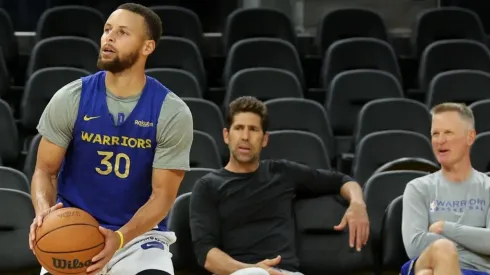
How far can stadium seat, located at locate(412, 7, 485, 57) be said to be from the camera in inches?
305

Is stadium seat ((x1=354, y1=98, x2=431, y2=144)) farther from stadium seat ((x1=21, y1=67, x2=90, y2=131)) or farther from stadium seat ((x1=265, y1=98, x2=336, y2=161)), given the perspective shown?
stadium seat ((x1=21, y1=67, x2=90, y2=131))

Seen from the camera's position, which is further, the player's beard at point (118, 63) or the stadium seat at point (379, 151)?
the stadium seat at point (379, 151)

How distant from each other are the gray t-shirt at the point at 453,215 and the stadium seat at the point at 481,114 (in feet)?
5.86

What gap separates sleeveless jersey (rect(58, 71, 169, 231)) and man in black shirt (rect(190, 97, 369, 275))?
71 centimetres

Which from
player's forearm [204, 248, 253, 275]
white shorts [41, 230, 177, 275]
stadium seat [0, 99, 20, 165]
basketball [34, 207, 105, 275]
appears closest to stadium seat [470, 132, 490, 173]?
player's forearm [204, 248, 253, 275]

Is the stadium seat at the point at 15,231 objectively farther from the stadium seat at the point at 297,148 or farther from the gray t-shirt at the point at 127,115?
the stadium seat at the point at 297,148

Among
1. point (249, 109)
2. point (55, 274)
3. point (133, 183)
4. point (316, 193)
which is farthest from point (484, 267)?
point (55, 274)

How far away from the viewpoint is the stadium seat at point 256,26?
24.6 feet

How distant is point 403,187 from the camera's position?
4.85 meters

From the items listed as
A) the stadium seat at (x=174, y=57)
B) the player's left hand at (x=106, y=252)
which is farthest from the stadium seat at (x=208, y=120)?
the player's left hand at (x=106, y=252)

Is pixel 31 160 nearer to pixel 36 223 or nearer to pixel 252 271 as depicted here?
pixel 252 271

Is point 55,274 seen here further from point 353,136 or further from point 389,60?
point 389,60

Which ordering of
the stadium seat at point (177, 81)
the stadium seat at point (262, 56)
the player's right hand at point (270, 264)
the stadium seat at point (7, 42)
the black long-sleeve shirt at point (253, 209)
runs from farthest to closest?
the stadium seat at point (7, 42) → the stadium seat at point (262, 56) → the stadium seat at point (177, 81) → the black long-sleeve shirt at point (253, 209) → the player's right hand at point (270, 264)

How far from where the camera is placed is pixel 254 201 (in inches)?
172
